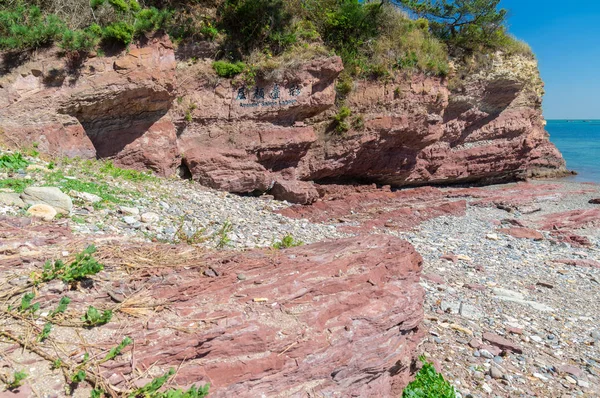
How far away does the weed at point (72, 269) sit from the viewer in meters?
2.77

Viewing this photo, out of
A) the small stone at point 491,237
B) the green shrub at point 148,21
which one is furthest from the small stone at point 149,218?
the small stone at point 491,237

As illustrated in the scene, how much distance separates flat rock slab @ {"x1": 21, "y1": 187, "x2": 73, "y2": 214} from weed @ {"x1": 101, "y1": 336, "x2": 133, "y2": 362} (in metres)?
2.88

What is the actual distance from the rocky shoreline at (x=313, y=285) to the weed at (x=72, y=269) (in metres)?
0.13

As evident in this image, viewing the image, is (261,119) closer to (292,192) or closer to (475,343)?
(292,192)

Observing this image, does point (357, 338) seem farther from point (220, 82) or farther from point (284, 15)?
point (284, 15)

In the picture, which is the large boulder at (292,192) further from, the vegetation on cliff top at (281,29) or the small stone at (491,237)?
the small stone at (491,237)

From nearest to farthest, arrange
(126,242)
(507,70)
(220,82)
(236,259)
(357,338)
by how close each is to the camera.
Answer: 1. (357,338)
2. (236,259)
3. (126,242)
4. (220,82)
5. (507,70)

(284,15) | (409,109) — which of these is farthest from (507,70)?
(284,15)

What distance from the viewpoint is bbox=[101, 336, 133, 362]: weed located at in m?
2.29

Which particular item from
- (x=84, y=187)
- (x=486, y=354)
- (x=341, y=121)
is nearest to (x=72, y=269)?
(x=84, y=187)

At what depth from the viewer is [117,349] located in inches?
91.7

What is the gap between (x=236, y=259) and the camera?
3.50 m

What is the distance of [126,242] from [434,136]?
13.3 m

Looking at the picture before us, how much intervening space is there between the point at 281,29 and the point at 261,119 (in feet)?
8.86
